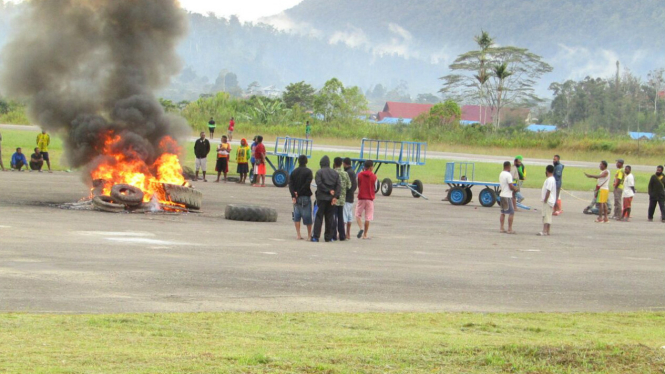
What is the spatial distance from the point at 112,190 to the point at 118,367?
14510mm

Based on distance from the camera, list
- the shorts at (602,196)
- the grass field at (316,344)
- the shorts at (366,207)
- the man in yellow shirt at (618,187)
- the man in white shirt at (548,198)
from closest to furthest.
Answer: the grass field at (316,344)
the shorts at (366,207)
the man in white shirt at (548,198)
the shorts at (602,196)
the man in yellow shirt at (618,187)

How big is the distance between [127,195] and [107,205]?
19.9 inches

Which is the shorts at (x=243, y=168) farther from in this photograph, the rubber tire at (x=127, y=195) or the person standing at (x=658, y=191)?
the person standing at (x=658, y=191)

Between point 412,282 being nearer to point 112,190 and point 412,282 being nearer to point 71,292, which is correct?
point 71,292

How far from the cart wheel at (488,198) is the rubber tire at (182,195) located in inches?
384

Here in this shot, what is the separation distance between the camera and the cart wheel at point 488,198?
2656cm

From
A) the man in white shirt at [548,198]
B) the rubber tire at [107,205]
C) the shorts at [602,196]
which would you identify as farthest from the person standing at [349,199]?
the shorts at [602,196]

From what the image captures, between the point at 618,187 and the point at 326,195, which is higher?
the point at 618,187

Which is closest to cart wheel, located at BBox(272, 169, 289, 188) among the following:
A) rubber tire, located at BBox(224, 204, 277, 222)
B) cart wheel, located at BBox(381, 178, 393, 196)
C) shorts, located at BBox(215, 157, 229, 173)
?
shorts, located at BBox(215, 157, 229, 173)

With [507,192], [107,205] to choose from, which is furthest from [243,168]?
[507,192]

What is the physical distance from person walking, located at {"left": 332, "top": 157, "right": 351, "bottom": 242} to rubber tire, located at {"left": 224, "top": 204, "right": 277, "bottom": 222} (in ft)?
10.1

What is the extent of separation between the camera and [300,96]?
323 ft

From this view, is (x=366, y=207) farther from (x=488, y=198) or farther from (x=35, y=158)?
(x=35, y=158)

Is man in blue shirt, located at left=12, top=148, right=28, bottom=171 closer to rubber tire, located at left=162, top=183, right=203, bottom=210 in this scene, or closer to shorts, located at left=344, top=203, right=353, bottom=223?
rubber tire, located at left=162, top=183, right=203, bottom=210
